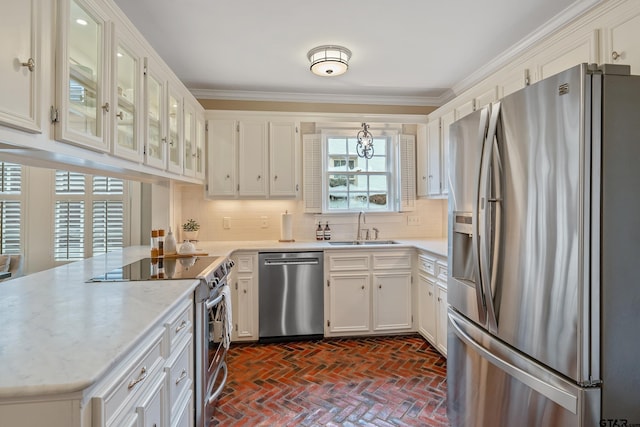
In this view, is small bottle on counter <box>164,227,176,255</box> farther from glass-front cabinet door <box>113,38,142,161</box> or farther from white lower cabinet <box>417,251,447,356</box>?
white lower cabinet <box>417,251,447,356</box>

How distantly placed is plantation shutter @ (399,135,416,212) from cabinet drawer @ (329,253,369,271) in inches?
37.2

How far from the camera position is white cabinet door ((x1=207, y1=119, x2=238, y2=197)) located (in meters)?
3.49

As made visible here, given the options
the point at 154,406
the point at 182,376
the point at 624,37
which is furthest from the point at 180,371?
the point at 624,37

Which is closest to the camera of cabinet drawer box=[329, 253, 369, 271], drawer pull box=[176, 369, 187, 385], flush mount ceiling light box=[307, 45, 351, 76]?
drawer pull box=[176, 369, 187, 385]

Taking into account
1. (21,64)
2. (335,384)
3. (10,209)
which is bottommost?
(335,384)

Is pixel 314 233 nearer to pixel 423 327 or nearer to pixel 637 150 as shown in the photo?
pixel 423 327

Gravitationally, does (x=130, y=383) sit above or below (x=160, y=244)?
below

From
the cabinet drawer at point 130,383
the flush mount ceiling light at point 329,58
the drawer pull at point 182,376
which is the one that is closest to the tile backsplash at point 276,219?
the flush mount ceiling light at point 329,58

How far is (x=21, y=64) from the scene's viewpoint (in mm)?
1062

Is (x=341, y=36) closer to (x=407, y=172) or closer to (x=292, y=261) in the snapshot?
(x=407, y=172)

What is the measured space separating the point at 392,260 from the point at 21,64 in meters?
3.00

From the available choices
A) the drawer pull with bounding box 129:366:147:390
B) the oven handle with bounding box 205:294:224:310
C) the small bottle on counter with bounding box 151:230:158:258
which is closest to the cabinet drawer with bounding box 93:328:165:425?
the drawer pull with bounding box 129:366:147:390

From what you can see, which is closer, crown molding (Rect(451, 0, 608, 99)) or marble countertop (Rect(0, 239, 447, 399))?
marble countertop (Rect(0, 239, 447, 399))

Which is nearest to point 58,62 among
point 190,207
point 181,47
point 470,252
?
point 181,47
